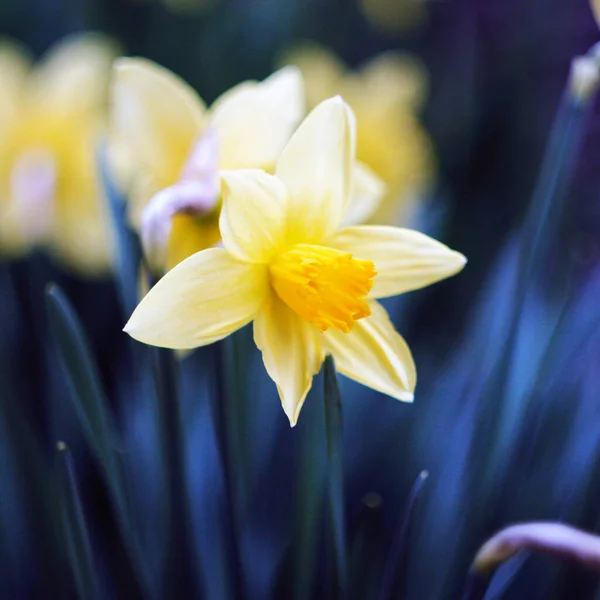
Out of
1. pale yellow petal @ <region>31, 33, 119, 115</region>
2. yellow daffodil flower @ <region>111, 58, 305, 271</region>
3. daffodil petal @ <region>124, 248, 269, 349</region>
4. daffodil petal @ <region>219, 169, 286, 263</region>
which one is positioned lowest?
daffodil petal @ <region>124, 248, 269, 349</region>

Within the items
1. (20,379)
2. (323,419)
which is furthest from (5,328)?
(323,419)

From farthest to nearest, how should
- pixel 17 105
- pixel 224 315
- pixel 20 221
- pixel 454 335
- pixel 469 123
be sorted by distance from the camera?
pixel 469 123, pixel 454 335, pixel 17 105, pixel 20 221, pixel 224 315

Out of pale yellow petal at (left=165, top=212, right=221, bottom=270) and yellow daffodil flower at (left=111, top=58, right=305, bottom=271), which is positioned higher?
yellow daffodil flower at (left=111, top=58, right=305, bottom=271)

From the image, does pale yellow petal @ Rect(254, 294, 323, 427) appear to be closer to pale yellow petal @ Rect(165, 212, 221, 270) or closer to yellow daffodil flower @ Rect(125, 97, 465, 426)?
yellow daffodil flower @ Rect(125, 97, 465, 426)

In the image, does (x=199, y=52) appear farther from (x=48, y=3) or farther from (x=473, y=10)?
(x=473, y=10)

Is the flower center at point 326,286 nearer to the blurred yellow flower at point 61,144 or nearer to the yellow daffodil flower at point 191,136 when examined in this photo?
the yellow daffodil flower at point 191,136

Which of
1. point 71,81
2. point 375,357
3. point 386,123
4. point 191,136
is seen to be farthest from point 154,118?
point 386,123

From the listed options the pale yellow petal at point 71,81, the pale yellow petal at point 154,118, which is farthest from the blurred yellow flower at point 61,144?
the pale yellow petal at point 154,118

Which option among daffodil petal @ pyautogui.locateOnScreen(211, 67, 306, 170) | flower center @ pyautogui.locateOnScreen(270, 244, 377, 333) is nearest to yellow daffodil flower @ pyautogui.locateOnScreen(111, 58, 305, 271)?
daffodil petal @ pyautogui.locateOnScreen(211, 67, 306, 170)
